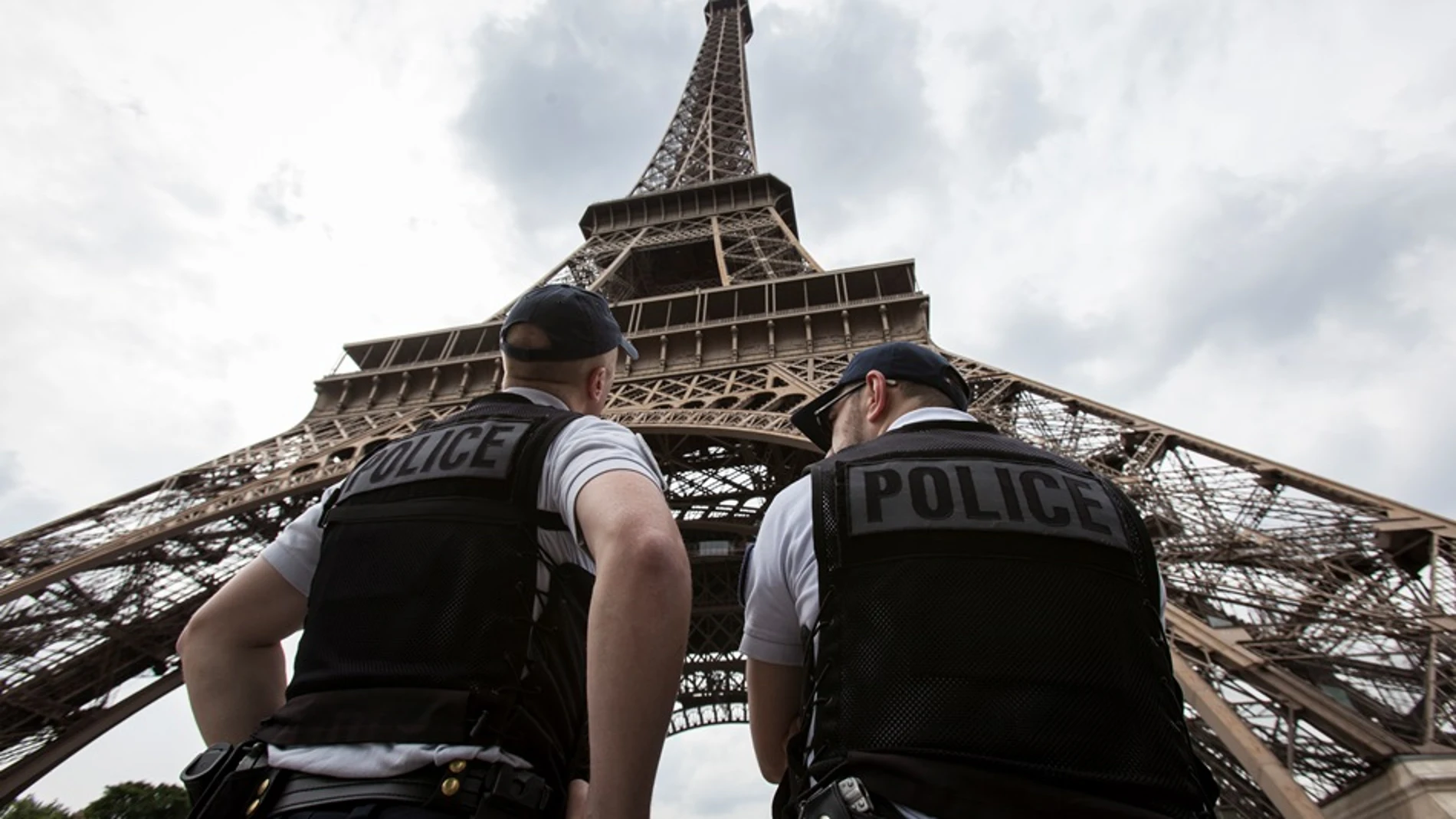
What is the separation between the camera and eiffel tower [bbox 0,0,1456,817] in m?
5.78

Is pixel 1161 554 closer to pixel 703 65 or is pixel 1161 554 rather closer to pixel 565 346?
pixel 565 346

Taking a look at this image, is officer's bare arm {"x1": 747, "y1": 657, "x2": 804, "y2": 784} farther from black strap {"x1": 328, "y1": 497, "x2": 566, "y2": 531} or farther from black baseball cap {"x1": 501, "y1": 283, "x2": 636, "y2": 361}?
black baseball cap {"x1": 501, "y1": 283, "x2": 636, "y2": 361}

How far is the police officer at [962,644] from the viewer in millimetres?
1252

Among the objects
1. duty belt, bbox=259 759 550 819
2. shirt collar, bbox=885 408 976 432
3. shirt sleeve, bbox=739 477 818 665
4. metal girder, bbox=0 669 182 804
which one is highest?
metal girder, bbox=0 669 182 804

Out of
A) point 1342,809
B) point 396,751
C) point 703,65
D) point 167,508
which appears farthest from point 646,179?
point 396,751

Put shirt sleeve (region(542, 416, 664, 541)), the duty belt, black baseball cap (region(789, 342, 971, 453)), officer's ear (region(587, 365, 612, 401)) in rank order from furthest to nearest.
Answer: black baseball cap (region(789, 342, 971, 453))
officer's ear (region(587, 365, 612, 401))
shirt sleeve (region(542, 416, 664, 541))
the duty belt

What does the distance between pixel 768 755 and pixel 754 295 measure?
1463cm

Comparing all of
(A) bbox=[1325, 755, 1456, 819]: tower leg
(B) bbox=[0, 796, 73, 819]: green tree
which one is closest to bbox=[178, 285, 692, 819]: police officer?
(A) bbox=[1325, 755, 1456, 819]: tower leg

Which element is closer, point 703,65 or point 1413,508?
point 1413,508

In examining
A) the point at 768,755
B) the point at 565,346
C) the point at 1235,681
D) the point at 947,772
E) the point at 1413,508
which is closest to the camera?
the point at 947,772

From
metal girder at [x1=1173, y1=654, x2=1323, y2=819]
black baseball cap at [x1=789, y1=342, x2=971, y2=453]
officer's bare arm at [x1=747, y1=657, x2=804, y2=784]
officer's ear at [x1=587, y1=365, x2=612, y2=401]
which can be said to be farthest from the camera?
metal girder at [x1=1173, y1=654, x2=1323, y2=819]

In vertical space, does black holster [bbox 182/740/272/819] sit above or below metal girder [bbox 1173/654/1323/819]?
below

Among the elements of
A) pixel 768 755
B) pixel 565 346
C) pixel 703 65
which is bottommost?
pixel 768 755

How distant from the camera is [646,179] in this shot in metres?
28.4
